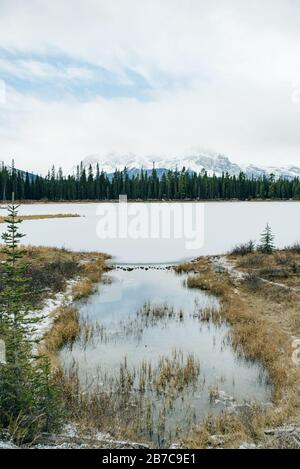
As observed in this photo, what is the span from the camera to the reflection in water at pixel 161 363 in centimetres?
960

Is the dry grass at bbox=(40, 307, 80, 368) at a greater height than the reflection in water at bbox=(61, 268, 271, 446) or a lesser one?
greater

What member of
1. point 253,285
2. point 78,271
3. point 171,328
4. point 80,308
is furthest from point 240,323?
point 78,271

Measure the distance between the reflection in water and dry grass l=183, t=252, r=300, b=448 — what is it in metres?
0.54

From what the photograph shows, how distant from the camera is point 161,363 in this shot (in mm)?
12117

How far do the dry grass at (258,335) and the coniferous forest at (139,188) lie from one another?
100.0 metres

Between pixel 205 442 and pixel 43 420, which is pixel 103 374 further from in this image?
pixel 205 442

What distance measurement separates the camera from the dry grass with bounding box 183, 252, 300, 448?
838 cm

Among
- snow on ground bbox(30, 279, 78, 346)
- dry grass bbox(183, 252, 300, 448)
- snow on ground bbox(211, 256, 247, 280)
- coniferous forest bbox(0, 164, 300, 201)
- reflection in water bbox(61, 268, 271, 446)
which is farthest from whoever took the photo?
coniferous forest bbox(0, 164, 300, 201)

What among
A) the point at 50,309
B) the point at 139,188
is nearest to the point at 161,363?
the point at 50,309

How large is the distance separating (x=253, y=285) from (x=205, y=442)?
1559 centimetres

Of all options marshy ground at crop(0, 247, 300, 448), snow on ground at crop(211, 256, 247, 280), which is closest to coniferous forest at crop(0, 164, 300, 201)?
snow on ground at crop(211, 256, 247, 280)

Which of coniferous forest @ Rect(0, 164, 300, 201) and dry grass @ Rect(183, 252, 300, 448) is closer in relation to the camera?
dry grass @ Rect(183, 252, 300, 448)

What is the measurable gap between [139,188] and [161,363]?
425 ft

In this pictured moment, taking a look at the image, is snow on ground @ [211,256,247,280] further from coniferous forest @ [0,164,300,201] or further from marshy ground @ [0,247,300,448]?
coniferous forest @ [0,164,300,201]
